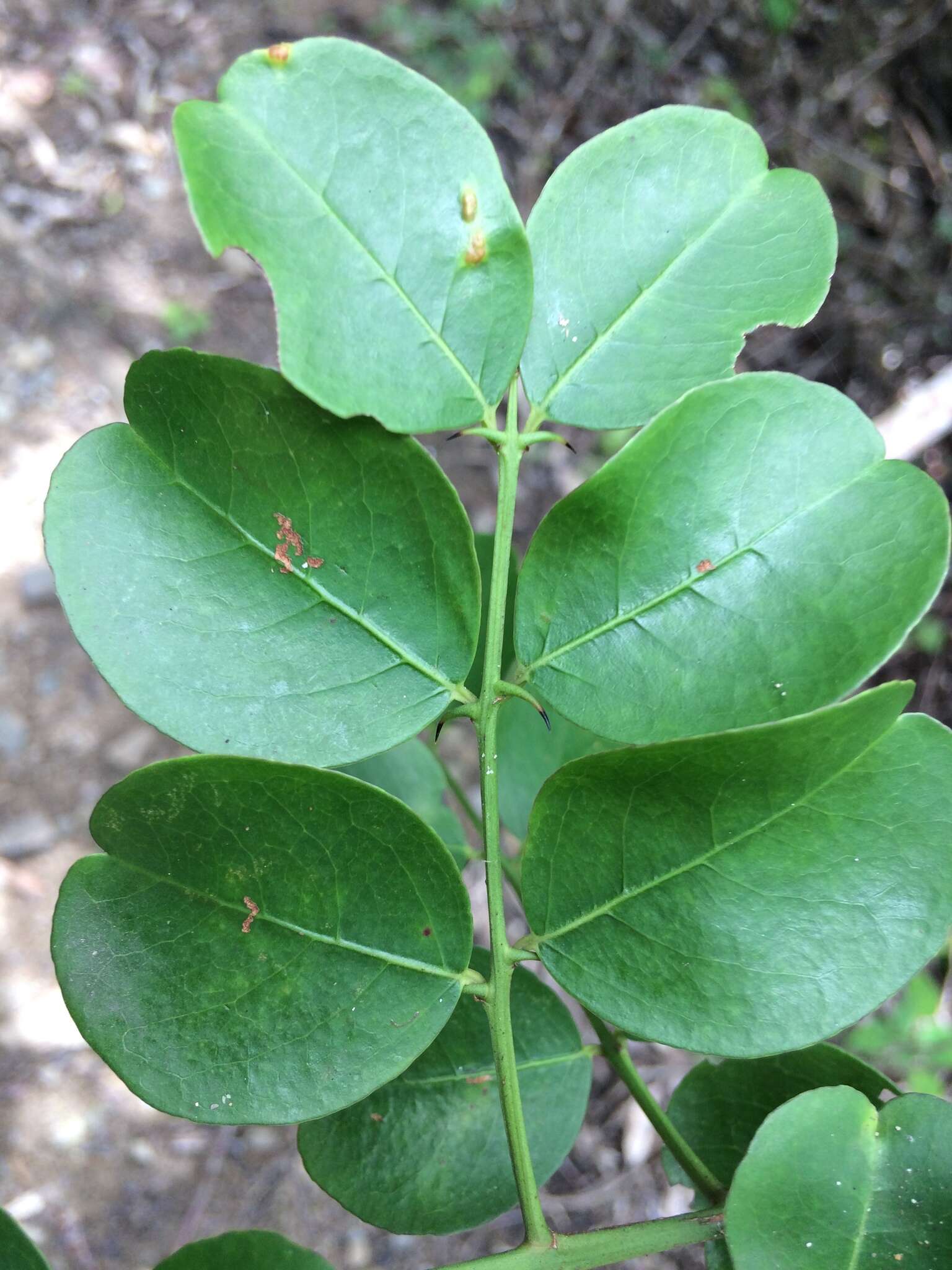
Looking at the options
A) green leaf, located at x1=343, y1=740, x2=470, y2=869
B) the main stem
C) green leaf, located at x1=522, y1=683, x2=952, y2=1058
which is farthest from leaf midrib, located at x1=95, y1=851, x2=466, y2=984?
green leaf, located at x1=343, y1=740, x2=470, y2=869

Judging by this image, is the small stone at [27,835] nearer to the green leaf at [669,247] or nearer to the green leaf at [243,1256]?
the green leaf at [243,1256]

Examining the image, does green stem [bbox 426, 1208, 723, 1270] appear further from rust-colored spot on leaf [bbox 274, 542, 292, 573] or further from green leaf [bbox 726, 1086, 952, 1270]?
rust-colored spot on leaf [bbox 274, 542, 292, 573]

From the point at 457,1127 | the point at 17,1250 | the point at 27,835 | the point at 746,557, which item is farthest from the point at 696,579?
the point at 27,835

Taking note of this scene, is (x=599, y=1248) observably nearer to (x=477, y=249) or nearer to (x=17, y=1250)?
(x=17, y=1250)

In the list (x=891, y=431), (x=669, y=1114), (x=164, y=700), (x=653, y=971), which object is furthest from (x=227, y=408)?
(x=891, y=431)

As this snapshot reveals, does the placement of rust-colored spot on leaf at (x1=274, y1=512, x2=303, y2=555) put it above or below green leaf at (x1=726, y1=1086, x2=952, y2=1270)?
above
